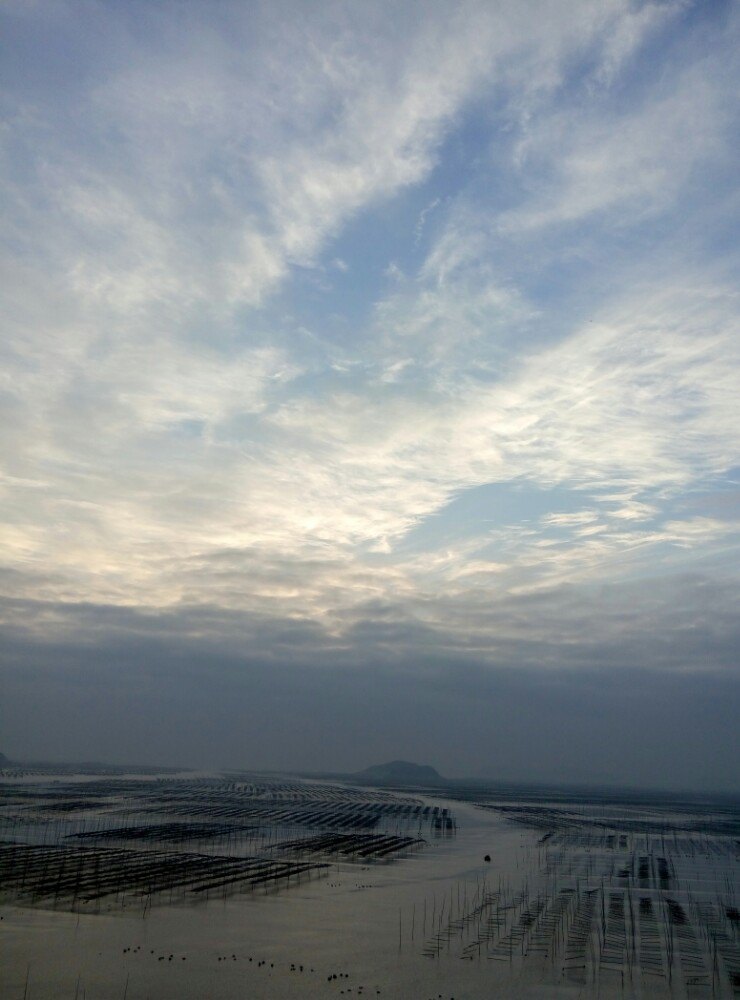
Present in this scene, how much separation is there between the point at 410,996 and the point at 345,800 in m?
106

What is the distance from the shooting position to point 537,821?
91.4 meters

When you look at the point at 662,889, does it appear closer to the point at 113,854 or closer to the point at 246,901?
the point at 246,901

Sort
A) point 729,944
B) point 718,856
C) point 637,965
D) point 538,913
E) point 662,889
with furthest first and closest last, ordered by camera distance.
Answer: point 718,856
point 662,889
point 538,913
point 729,944
point 637,965

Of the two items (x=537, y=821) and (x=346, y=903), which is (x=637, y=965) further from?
(x=537, y=821)

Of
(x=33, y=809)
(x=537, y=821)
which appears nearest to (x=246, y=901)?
(x=33, y=809)

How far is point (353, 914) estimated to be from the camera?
34.8 meters

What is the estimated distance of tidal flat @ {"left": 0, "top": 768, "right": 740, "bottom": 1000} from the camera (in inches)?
988

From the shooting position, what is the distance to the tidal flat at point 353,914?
2509cm

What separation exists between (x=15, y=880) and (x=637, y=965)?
32138mm

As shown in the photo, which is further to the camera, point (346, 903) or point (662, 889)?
point (662, 889)

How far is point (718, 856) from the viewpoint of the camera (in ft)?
202

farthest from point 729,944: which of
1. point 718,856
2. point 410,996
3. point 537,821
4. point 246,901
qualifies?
point 537,821

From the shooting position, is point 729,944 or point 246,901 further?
point 246,901

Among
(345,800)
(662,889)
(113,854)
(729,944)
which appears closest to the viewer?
(729,944)
